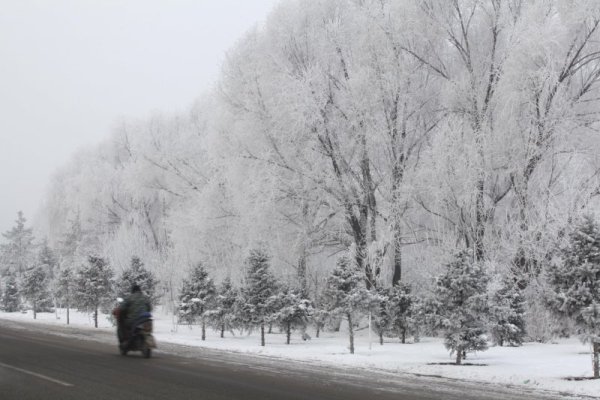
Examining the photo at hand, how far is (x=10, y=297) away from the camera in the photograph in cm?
5778

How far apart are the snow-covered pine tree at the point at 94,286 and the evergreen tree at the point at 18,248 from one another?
147ft

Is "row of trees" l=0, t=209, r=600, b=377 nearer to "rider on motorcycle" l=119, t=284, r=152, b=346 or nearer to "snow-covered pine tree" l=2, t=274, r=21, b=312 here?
"rider on motorcycle" l=119, t=284, r=152, b=346

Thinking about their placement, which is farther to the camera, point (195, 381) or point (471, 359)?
point (471, 359)

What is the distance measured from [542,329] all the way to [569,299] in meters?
9.43

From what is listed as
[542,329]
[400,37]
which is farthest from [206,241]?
[542,329]

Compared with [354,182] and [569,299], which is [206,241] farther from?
[569,299]

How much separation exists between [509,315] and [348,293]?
569 centimetres

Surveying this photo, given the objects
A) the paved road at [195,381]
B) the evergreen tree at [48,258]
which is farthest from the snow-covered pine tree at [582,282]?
the evergreen tree at [48,258]

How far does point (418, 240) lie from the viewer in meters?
25.4

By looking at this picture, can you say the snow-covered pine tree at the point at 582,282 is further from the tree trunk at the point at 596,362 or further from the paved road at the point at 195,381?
the paved road at the point at 195,381

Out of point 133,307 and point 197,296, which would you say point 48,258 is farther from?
point 133,307

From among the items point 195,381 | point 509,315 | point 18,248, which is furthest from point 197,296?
point 18,248

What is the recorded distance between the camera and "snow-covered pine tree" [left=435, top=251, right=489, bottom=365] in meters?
16.1

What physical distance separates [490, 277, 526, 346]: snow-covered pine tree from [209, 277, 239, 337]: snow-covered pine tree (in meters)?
11.0
